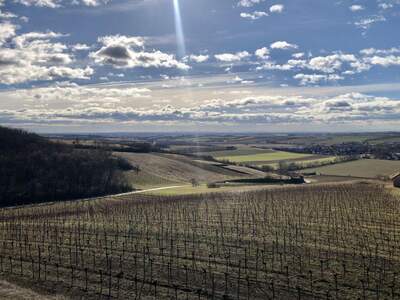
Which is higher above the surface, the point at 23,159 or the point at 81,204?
the point at 23,159

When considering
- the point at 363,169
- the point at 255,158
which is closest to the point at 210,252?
the point at 363,169

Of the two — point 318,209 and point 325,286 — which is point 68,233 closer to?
point 325,286

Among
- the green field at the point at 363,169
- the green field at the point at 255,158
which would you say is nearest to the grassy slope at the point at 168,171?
the green field at the point at 363,169

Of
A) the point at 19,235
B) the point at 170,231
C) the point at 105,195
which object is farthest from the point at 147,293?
the point at 105,195

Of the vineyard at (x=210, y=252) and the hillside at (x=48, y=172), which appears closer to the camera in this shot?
the vineyard at (x=210, y=252)

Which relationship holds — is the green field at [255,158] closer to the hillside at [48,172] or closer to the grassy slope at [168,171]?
the grassy slope at [168,171]

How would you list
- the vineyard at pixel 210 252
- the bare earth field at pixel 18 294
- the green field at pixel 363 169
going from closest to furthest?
the bare earth field at pixel 18 294
the vineyard at pixel 210 252
the green field at pixel 363 169

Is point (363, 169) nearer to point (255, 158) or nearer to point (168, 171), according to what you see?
point (168, 171)
